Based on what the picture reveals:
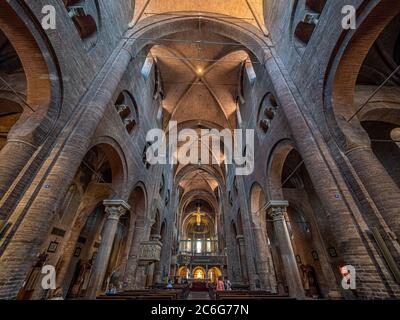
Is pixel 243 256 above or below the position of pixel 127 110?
below

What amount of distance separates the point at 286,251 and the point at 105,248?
287 inches

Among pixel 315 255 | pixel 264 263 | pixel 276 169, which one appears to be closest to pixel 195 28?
pixel 276 169

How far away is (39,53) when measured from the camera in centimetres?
508

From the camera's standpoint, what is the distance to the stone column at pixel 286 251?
7.23 m

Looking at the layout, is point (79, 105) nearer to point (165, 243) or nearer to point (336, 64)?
point (336, 64)

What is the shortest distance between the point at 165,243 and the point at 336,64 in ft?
59.7

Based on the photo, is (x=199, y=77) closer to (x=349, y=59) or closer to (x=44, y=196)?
(x=349, y=59)

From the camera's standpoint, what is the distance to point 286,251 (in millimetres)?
→ 7895

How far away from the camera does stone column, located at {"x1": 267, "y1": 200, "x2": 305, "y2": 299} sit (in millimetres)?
7227

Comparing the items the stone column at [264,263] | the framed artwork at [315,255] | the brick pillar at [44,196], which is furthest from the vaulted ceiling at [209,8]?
the framed artwork at [315,255]

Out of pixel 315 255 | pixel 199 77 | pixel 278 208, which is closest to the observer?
pixel 278 208

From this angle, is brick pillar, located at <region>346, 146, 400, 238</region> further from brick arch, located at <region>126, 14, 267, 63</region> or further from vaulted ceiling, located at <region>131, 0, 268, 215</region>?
vaulted ceiling, located at <region>131, 0, 268, 215</region>

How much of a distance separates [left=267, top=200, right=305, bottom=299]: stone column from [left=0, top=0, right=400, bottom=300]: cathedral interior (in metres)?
0.06
